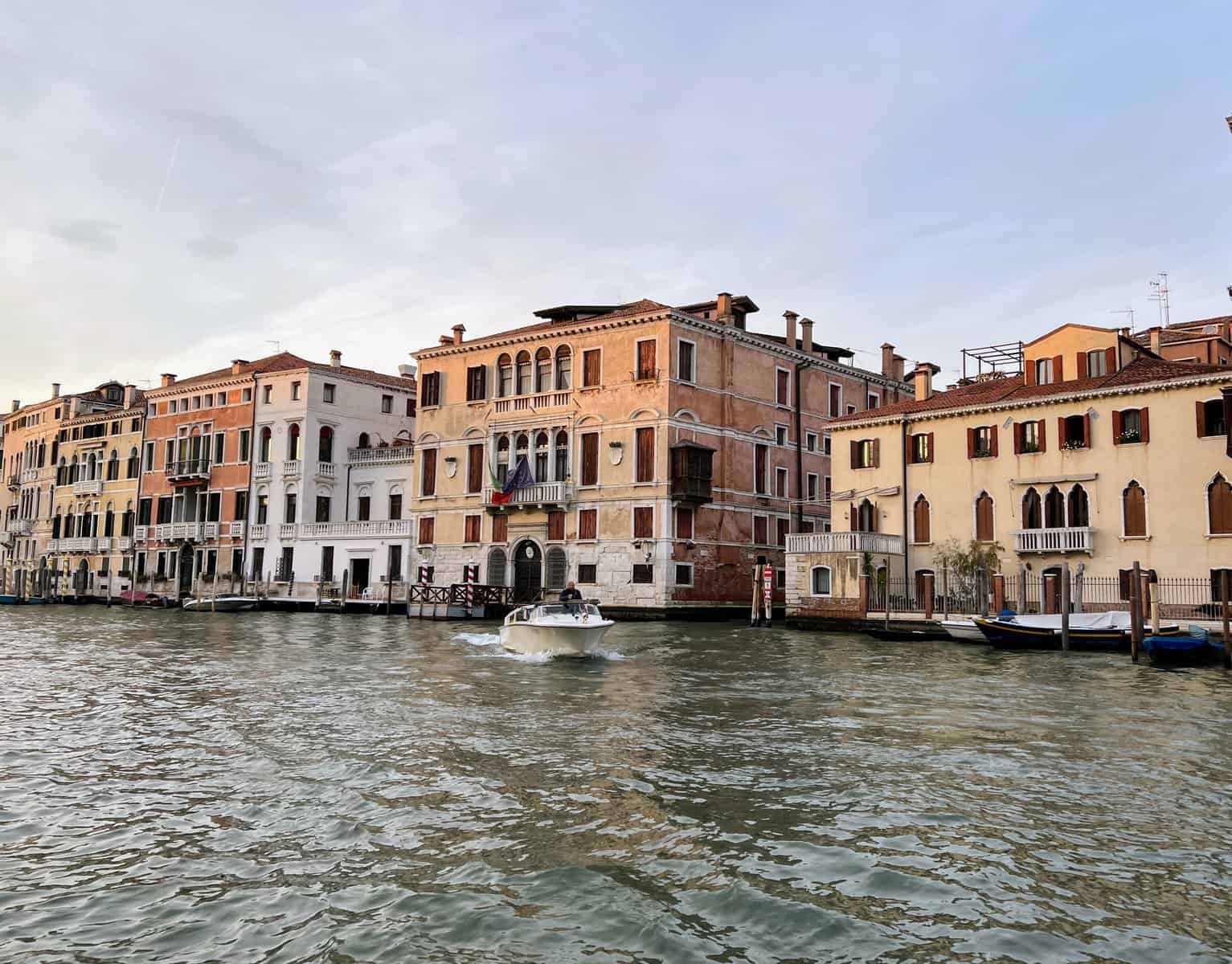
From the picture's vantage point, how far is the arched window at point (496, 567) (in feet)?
132

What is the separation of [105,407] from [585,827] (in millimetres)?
61140

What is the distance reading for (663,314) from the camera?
36625 millimetres

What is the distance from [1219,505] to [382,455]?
32619 mm

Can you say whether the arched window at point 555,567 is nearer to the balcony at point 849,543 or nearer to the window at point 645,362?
the window at point 645,362

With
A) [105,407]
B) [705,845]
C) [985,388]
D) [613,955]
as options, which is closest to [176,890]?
[613,955]

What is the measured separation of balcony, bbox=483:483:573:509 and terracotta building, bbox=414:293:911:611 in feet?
0.21

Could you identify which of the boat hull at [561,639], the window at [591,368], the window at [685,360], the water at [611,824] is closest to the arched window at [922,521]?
the window at [685,360]

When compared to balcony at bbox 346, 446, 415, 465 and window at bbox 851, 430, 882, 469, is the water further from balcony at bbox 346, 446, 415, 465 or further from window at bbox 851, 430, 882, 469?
balcony at bbox 346, 446, 415, 465

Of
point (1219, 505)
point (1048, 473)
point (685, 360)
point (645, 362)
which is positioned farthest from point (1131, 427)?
point (645, 362)

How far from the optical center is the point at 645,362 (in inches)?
1471

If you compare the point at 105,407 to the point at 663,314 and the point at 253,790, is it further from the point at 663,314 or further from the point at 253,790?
the point at 253,790

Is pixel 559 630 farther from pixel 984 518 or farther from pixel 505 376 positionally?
pixel 505 376

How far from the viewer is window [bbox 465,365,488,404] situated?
41.8 metres

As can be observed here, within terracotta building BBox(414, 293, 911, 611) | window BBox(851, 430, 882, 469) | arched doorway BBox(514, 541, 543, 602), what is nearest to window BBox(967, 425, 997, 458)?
window BBox(851, 430, 882, 469)
